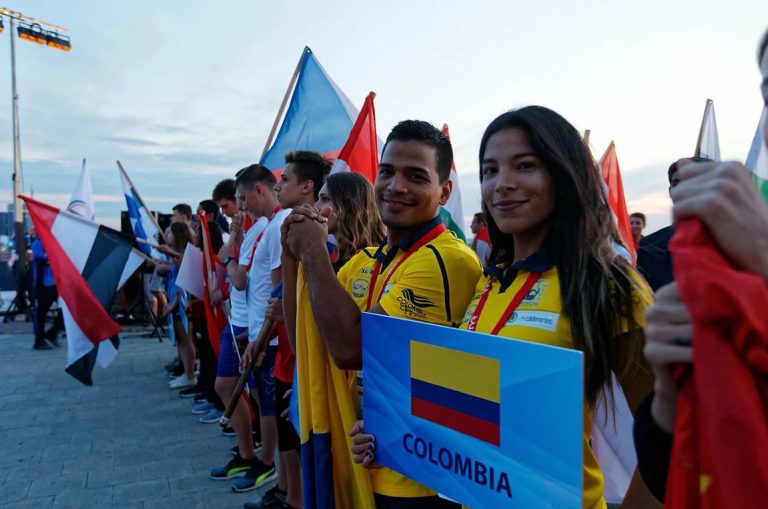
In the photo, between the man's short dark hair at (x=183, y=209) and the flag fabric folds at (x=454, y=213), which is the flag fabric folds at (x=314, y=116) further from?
the man's short dark hair at (x=183, y=209)

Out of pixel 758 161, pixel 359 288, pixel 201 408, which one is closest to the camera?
pixel 359 288

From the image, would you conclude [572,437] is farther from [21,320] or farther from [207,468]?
[21,320]

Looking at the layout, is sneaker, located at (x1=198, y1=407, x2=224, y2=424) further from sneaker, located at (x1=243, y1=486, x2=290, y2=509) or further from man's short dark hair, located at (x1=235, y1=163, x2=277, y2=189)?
man's short dark hair, located at (x1=235, y1=163, x2=277, y2=189)

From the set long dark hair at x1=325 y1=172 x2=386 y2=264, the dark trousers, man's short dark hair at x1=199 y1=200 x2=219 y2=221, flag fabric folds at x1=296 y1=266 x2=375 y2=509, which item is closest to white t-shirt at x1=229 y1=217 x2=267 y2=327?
long dark hair at x1=325 y1=172 x2=386 y2=264

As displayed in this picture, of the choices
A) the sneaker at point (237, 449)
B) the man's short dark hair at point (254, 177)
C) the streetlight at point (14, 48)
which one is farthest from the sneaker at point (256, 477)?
the streetlight at point (14, 48)

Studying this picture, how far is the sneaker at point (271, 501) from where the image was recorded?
3.76 m

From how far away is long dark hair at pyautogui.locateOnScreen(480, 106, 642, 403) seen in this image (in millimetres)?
1313

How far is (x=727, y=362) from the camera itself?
688mm

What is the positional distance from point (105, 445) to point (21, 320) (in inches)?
402

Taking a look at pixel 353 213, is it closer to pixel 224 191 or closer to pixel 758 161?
pixel 758 161

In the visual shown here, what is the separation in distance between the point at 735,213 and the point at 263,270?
11.4ft

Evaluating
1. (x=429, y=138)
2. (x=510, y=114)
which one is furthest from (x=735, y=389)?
(x=429, y=138)

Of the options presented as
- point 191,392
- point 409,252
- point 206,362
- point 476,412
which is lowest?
point 191,392

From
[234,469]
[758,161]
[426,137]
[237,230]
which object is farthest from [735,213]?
[237,230]
